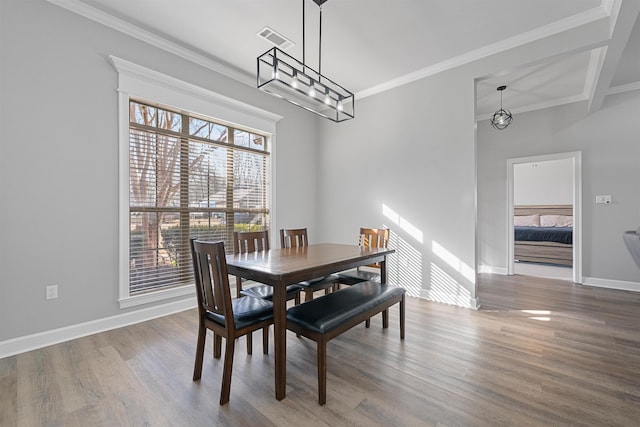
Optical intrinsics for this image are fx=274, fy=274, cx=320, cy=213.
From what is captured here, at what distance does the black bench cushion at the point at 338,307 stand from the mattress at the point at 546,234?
5.46 metres

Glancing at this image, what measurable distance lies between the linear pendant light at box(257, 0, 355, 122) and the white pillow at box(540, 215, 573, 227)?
6.30m

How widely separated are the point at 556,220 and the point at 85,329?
9.40 meters

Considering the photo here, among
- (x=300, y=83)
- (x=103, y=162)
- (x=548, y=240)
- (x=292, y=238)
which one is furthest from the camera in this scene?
(x=548, y=240)

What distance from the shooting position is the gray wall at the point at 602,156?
12.7ft

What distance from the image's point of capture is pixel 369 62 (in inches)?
137

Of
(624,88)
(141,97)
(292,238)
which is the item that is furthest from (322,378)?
(624,88)

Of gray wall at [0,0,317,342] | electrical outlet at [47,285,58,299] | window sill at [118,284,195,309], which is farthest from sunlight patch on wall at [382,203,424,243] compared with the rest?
electrical outlet at [47,285,58,299]

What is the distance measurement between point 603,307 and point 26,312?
19.0ft

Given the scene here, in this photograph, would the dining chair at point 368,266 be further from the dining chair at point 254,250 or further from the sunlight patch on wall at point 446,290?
the sunlight patch on wall at point 446,290

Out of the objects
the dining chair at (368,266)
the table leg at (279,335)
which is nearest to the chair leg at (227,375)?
the table leg at (279,335)

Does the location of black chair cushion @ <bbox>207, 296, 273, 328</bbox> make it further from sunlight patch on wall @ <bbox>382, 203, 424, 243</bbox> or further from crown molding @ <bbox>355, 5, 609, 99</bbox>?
crown molding @ <bbox>355, 5, 609, 99</bbox>

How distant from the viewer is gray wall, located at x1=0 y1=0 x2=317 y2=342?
7.10 ft

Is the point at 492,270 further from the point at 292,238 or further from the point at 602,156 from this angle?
the point at 292,238

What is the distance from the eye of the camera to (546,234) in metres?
5.93
